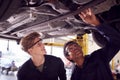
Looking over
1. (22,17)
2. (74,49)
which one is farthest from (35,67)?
(22,17)

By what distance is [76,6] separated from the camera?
2104mm

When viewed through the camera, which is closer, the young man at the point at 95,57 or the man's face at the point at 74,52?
the young man at the point at 95,57

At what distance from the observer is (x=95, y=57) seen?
1.85 metres

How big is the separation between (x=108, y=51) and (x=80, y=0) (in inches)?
20.2

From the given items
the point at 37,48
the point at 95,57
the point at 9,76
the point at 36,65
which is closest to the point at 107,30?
the point at 95,57

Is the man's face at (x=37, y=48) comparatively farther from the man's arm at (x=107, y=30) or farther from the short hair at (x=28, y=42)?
the man's arm at (x=107, y=30)

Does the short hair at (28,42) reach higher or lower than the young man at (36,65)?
higher

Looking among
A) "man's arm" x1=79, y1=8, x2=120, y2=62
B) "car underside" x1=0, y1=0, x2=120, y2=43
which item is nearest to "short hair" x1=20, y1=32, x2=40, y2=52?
"car underside" x1=0, y1=0, x2=120, y2=43

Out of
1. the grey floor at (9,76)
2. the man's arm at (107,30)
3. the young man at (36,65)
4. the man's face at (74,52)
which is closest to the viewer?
the man's arm at (107,30)

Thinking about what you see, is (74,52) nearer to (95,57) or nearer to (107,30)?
(95,57)

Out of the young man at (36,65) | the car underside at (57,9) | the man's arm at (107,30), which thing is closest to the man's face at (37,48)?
the young man at (36,65)

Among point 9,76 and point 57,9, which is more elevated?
point 57,9

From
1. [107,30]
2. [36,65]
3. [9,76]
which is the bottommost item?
[9,76]

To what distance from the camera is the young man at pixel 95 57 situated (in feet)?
5.13
